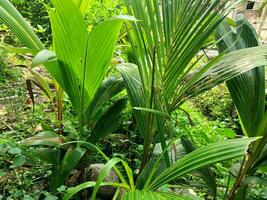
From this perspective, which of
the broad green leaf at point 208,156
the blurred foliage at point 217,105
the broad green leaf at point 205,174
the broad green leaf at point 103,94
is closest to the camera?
the broad green leaf at point 208,156

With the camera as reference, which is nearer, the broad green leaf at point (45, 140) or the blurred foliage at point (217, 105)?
the broad green leaf at point (45, 140)

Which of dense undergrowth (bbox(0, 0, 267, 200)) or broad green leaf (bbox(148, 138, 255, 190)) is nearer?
broad green leaf (bbox(148, 138, 255, 190))

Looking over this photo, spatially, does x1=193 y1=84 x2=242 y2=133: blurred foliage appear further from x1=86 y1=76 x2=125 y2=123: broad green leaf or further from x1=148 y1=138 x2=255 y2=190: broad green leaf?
x1=148 y1=138 x2=255 y2=190: broad green leaf

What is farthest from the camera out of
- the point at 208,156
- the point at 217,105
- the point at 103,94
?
the point at 217,105

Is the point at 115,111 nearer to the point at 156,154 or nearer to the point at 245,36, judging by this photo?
the point at 156,154

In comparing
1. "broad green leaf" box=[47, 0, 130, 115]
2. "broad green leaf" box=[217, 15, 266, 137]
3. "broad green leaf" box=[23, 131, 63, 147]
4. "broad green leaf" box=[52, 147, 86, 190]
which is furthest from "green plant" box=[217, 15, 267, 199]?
"broad green leaf" box=[23, 131, 63, 147]

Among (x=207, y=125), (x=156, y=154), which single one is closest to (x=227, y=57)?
(x=156, y=154)

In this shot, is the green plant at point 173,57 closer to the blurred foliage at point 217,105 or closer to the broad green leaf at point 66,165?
the broad green leaf at point 66,165

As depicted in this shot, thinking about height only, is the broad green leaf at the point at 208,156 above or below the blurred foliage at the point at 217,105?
above

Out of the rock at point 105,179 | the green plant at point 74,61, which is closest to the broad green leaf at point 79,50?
the green plant at point 74,61

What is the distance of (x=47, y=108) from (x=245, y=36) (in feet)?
3.94

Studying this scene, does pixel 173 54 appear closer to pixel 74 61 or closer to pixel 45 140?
pixel 74 61

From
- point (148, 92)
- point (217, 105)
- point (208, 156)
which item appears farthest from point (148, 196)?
point (217, 105)

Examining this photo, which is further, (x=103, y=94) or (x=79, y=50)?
(x=103, y=94)
